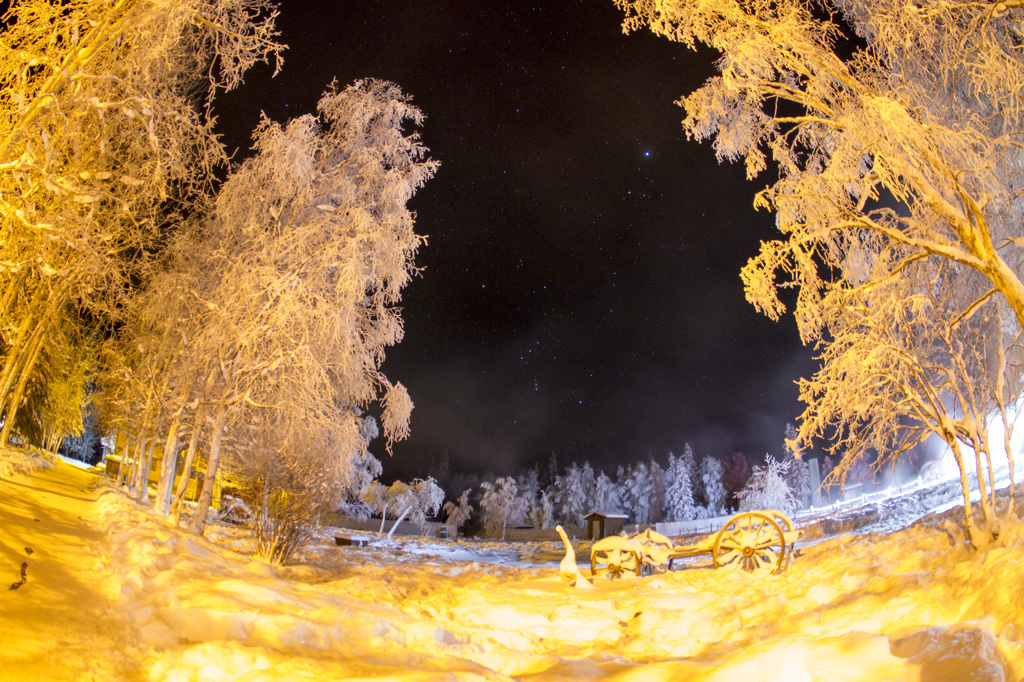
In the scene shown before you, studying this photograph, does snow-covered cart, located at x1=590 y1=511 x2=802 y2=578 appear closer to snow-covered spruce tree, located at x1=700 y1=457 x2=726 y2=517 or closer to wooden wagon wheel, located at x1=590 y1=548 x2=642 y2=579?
wooden wagon wheel, located at x1=590 y1=548 x2=642 y2=579

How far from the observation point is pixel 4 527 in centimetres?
561

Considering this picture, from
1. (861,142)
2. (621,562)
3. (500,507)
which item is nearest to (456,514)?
(500,507)

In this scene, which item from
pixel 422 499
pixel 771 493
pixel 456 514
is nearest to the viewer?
pixel 422 499

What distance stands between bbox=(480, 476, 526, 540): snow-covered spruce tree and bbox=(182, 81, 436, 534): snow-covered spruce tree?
48.1m

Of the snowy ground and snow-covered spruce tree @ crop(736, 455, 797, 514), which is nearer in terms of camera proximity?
the snowy ground

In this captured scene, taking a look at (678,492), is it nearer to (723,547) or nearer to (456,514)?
(456,514)

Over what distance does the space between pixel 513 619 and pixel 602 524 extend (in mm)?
31331

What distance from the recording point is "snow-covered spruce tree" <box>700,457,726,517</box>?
230 ft

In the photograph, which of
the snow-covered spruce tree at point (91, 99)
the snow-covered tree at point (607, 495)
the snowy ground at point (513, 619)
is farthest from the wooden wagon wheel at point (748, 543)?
the snow-covered tree at point (607, 495)

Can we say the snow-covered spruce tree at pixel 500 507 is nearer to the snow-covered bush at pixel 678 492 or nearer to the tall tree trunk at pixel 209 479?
the snow-covered bush at pixel 678 492

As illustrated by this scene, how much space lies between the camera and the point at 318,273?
11.6 m

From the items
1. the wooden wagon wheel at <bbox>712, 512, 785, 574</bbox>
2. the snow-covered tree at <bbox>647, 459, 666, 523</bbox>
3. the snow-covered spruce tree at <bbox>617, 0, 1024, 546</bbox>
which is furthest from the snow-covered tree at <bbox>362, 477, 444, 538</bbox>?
the snow-covered spruce tree at <bbox>617, 0, 1024, 546</bbox>

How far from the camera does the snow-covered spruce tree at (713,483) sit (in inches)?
2756

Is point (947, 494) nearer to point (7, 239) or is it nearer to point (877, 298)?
point (877, 298)
